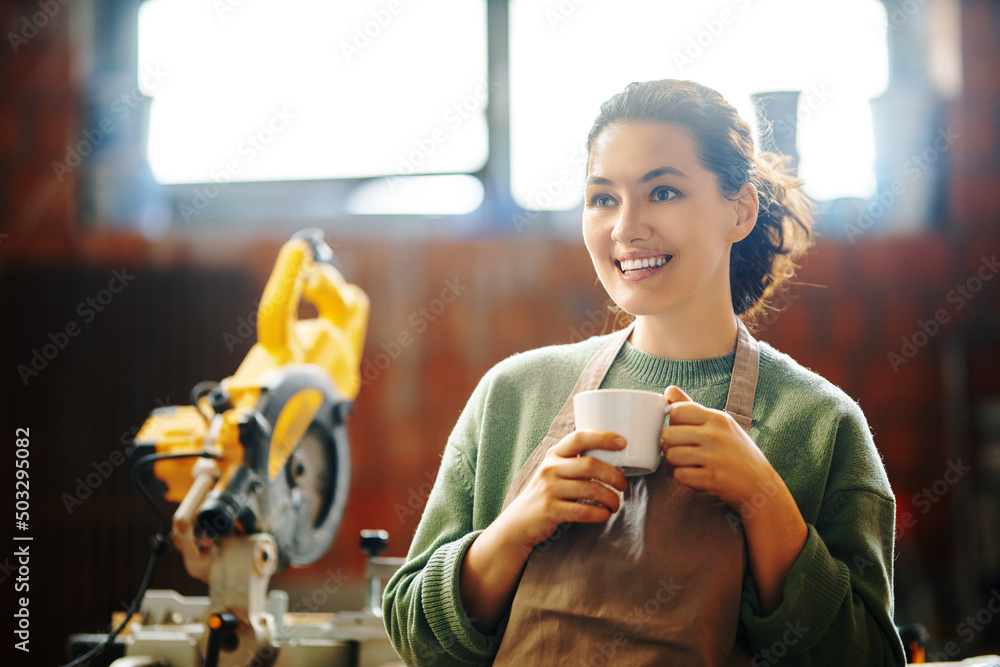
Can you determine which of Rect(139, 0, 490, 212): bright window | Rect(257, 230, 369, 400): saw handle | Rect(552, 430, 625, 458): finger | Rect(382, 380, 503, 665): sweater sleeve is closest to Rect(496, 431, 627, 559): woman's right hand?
Rect(552, 430, 625, 458): finger

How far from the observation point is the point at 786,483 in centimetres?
97

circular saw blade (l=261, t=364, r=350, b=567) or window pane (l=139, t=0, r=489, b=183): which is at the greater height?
window pane (l=139, t=0, r=489, b=183)

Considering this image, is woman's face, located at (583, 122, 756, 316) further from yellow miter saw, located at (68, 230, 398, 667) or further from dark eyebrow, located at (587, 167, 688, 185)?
yellow miter saw, located at (68, 230, 398, 667)

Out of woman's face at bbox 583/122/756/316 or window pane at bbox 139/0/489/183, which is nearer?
woman's face at bbox 583/122/756/316

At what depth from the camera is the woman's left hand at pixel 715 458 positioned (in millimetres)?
857

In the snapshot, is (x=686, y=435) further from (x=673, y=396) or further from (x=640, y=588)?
(x=640, y=588)

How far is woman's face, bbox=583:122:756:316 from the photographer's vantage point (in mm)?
1000

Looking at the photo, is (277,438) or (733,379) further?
(277,438)

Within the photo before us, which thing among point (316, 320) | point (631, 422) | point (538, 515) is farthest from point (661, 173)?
point (316, 320)

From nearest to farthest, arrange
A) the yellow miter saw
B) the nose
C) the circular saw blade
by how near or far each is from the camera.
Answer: the nose
the yellow miter saw
the circular saw blade

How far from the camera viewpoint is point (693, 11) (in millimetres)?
3811

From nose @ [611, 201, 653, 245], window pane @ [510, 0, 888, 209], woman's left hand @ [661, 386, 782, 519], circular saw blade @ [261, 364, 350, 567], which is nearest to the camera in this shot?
woman's left hand @ [661, 386, 782, 519]

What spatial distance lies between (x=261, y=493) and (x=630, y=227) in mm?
1091

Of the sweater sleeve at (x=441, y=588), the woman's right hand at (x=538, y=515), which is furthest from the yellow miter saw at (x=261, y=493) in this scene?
the woman's right hand at (x=538, y=515)
